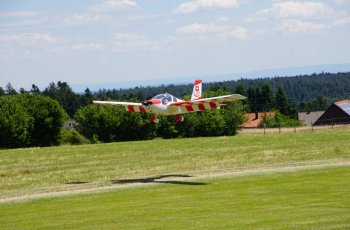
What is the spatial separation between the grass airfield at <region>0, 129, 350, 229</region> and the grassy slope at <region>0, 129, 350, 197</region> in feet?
0.23

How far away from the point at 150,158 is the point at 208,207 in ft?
76.1

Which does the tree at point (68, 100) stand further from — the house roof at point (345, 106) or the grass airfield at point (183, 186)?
the grass airfield at point (183, 186)

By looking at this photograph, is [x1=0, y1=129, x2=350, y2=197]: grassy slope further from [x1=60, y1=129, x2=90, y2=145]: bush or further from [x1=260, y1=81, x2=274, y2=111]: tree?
[x1=260, y1=81, x2=274, y2=111]: tree

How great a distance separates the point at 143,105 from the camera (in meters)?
35.8

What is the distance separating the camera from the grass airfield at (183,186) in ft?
71.9

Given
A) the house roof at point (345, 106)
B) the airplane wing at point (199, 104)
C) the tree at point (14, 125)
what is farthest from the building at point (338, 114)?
the airplane wing at point (199, 104)

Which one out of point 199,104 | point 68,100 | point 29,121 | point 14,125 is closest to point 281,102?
point 68,100

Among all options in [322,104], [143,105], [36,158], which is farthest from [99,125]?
[322,104]

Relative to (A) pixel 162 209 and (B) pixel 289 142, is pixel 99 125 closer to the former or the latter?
(B) pixel 289 142

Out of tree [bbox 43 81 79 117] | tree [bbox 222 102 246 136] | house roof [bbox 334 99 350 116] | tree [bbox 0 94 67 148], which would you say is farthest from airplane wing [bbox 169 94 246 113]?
tree [bbox 43 81 79 117]

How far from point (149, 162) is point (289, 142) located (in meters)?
14.2

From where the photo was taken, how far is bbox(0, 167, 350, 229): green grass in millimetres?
20828

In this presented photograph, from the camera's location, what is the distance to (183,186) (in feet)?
103

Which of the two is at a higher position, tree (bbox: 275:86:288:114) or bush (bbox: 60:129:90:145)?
tree (bbox: 275:86:288:114)
